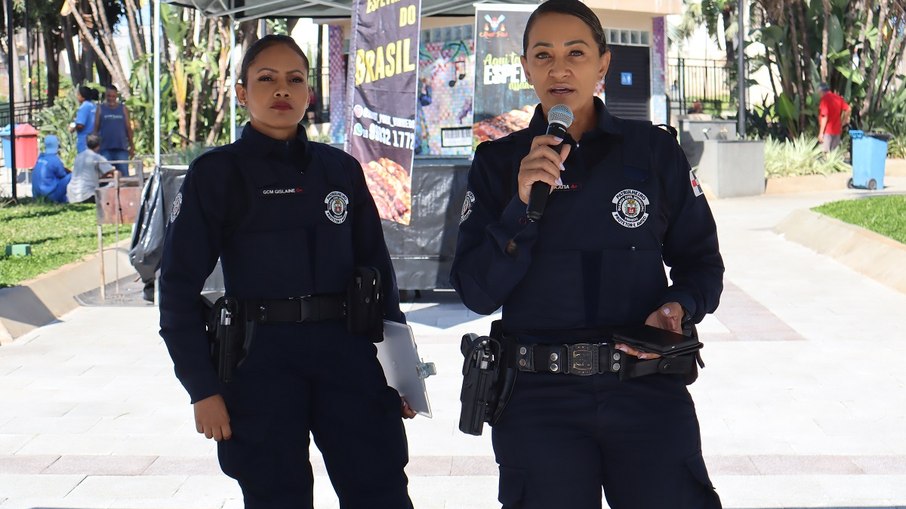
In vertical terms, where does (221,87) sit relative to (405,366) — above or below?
above

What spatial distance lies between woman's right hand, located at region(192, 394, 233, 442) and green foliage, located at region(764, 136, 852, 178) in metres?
19.3

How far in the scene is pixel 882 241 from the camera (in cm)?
1215

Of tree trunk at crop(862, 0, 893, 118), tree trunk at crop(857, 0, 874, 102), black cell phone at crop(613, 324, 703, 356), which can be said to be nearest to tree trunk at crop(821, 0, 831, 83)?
tree trunk at crop(862, 0, 893, 118)

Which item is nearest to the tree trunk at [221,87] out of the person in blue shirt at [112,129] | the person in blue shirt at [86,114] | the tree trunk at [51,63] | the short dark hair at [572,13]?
the person in blue shirt at [86,114]

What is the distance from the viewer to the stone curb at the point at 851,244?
445 inches

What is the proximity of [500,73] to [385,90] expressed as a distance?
182 centimetres

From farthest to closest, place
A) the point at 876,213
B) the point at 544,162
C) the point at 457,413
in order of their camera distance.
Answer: the point at 876,213 < the point at 457,413 < the point at 544,162

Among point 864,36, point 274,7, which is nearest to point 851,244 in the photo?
point 274,7

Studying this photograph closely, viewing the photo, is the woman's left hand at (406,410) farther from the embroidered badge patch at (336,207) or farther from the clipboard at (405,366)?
the embroidered badge patch at (336,207)

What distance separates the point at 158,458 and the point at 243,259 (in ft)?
9.04

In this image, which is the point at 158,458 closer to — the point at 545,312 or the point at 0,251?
the point at 545,312

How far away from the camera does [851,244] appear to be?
12688 mm

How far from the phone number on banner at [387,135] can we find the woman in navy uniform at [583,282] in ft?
19.4

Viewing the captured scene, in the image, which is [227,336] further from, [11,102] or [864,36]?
[864,36]
